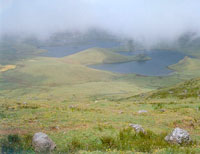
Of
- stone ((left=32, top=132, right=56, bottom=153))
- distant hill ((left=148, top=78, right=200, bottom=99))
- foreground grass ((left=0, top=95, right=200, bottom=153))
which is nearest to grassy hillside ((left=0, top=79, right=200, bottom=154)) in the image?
foreground grass ((left=0, top=95, right=200, bottom=153))

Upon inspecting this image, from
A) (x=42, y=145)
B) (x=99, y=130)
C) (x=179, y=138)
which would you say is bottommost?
(x=99, y=130)

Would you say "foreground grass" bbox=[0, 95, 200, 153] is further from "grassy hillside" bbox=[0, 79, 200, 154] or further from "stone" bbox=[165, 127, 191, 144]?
"stone" bbox=[165, 127, 191, 144]

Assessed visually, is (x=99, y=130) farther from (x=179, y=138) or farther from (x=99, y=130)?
(x=179, y=138)

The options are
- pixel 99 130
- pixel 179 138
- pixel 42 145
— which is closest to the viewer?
pixel 42 145

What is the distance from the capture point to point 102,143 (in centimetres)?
1650

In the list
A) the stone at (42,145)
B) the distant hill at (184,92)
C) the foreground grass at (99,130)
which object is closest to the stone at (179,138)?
the foreground grass at (99,130)

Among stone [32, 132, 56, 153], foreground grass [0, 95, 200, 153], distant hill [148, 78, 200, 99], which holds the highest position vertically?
stone [32, 132, 56, 153]

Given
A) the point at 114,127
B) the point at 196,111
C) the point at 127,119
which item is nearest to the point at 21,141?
the point at 114,127

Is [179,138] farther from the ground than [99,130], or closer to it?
farther from the ground

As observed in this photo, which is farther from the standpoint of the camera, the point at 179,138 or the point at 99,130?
the point at 99,130

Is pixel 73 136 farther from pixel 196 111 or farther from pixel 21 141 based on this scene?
pixel 196 111

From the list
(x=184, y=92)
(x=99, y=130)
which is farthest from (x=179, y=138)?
(x=184, y=92)

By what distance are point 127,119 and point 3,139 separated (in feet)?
47.2

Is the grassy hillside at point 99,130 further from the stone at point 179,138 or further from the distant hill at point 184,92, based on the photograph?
the distant hill at point 184,92
